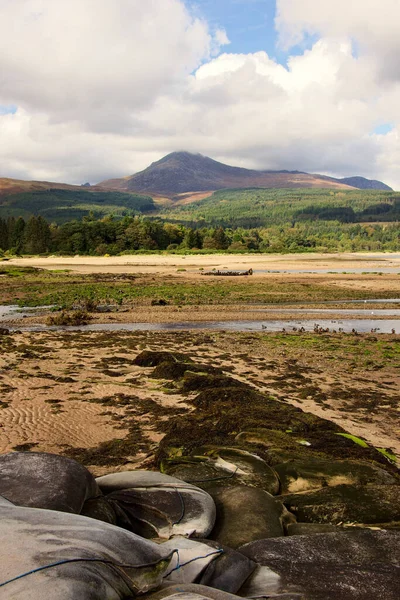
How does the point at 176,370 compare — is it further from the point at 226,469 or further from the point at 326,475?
the point at 326,475

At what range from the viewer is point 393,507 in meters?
5.64

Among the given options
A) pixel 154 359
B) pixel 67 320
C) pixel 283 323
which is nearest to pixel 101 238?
pixel 67 320

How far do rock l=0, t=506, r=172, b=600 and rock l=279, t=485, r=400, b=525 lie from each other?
2.52 metres

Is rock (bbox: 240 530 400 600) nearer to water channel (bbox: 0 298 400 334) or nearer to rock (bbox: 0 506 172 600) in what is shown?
rock (bbox: 0 506 172 600)

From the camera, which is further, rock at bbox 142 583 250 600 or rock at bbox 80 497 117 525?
rock at bbox 80 497 117 525

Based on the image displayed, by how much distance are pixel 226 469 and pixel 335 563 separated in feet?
8.99

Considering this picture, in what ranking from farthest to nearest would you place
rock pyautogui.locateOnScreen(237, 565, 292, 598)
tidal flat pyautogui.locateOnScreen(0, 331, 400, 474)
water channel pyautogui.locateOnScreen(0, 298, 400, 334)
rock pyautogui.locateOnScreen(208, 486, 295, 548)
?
water channel pyautogui.locateOnScreen(0, 298, 400, 334) < tidal flat pyautogui.locateOnScreen(0, 331, 400, 474) < rock pyautogui.locateOnScreen(208, 486, 295, 548) < rock pyautogui.locateOnScreen(237, 565, 292, 598)

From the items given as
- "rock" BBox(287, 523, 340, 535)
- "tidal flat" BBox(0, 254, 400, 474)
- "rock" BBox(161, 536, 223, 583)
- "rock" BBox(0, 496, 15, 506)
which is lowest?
"tidal flat" BBox(0, 254, 400, 474)

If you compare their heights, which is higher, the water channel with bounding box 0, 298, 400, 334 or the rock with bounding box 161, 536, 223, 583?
the rock with bounding box 161, 536, 223, 583

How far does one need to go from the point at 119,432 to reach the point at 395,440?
631 cm

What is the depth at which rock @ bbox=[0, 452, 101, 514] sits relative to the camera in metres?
4.60

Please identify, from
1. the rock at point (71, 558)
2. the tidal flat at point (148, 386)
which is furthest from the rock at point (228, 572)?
the tidal flat at point (148, 386)

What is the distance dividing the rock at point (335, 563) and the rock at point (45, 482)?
69.7 inches

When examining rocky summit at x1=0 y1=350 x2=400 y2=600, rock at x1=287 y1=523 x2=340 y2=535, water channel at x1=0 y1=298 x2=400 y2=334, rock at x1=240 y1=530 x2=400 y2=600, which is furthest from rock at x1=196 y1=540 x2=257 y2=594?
water channel at x1=0 y1=298 x2=400 y2=334
